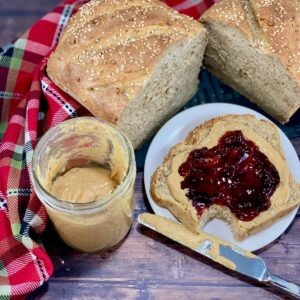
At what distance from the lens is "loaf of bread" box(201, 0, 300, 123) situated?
7.41 feet

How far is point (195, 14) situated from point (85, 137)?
0.84 metres

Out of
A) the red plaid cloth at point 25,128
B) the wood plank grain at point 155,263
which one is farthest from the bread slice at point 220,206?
the red plaid cloth at point 25,128

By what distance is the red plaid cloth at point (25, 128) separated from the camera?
2.12m

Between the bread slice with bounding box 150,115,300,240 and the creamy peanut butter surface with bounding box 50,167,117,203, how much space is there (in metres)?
0.19

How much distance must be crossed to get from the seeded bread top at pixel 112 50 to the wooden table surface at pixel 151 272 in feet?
1.67

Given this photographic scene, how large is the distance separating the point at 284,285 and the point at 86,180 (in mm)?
784

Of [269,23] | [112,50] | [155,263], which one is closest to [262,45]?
[269,23]

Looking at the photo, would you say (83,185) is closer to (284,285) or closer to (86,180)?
(86,180)

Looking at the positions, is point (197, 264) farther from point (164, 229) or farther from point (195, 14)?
point (195, 14)

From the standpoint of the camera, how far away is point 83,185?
7.03ft

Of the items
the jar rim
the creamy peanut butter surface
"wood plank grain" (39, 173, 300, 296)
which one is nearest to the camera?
the jar rim

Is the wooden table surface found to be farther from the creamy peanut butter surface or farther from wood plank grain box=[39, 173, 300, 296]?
the creamy peanut butter surface

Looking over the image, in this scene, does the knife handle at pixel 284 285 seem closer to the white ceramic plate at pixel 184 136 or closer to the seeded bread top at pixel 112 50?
the white ceramic plate at pixel 184 136

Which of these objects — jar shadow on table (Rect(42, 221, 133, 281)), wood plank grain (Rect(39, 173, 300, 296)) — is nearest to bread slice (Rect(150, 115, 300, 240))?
wood plank grain (Rect(39, 173, 300, 296))
